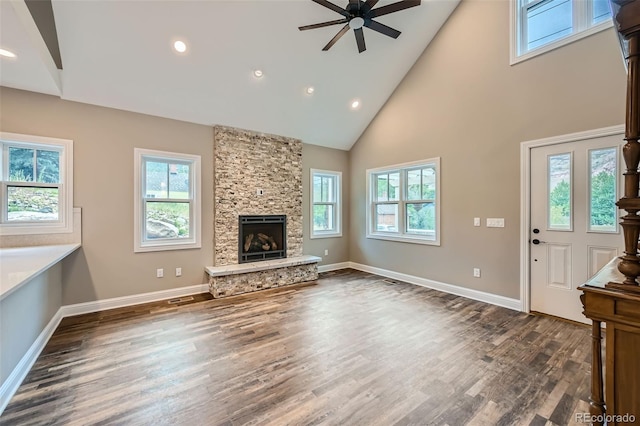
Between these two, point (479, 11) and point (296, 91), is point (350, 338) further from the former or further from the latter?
point (479, 11)

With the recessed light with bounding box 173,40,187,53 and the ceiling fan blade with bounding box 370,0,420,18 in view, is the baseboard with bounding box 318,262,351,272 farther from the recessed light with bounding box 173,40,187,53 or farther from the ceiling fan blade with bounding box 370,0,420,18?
the ceiling fan blade with bounding box 370,0,420,18

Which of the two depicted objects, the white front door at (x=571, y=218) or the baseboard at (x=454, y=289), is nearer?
the white front door at (x=571, y=218)

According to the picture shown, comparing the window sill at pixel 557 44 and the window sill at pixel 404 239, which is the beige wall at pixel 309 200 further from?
the window sill at pixel 557 44

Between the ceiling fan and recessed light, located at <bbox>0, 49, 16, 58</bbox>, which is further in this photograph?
the ceiling fan

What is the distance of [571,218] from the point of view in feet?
10.7

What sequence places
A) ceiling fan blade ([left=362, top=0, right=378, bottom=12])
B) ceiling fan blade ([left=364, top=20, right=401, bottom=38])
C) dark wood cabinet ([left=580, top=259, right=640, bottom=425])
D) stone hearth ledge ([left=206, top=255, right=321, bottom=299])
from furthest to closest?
stone hearth ledge ([left=206, top=255, right=321, bottom=299]), ceiling fan blade ([left=364, top=20, right=401, bottom=38]), ceiling fan blade ([left=362, top=0, right=378, bottom=12]), dark wood cabinet ([left=580, top=259, right=640, bottom=425])

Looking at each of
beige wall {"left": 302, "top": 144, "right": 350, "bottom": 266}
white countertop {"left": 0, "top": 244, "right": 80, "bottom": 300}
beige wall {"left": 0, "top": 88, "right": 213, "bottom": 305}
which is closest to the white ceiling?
beige wall {"left": 0, "top": 88, "right": 213, "bottom": 305}

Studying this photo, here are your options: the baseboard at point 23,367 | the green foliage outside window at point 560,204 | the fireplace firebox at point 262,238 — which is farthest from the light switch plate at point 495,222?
the baseboard at point 23,367

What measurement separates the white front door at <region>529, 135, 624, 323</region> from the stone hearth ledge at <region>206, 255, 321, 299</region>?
11.2 feet

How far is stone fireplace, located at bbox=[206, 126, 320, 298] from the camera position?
461 cm

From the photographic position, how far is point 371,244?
5840 millimetres

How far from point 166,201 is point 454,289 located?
472cm

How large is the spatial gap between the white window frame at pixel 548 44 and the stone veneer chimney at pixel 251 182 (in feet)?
12.0

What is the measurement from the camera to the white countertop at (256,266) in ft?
14.1
